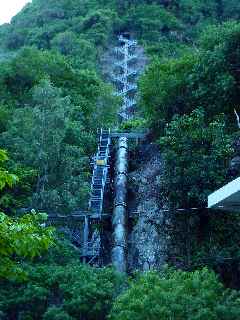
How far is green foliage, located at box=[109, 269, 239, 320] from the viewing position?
386 inches

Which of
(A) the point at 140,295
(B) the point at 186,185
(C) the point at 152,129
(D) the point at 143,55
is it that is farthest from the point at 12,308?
(D) the point at 143,55

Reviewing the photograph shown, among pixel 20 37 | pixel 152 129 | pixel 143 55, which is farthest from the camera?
pixel 20 37

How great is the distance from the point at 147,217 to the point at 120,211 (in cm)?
96

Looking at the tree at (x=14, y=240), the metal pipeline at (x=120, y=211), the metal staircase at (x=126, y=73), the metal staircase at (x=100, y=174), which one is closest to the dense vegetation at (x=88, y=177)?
the tree at (x=14, y=240)

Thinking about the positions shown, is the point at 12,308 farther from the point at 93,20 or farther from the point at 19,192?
the point at 93,20

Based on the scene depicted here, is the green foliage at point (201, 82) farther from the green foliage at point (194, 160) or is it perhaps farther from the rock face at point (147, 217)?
the green foliage at point (194, 160)

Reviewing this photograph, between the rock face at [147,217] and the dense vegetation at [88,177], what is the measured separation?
571 mm

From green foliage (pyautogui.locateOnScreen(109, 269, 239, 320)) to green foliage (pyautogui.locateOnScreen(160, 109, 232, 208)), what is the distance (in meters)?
6.96

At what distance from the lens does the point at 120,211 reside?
66.9 ft

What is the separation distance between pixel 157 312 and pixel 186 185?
27.8 feet

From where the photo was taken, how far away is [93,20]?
56438 millimetres

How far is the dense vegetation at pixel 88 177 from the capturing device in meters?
10.0

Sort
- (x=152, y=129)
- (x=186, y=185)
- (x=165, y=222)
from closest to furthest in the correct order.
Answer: (x=186, y=185) → (x=165, y=222) → (x=152, y=129)

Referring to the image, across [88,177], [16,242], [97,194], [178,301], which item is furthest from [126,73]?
[16,242]
